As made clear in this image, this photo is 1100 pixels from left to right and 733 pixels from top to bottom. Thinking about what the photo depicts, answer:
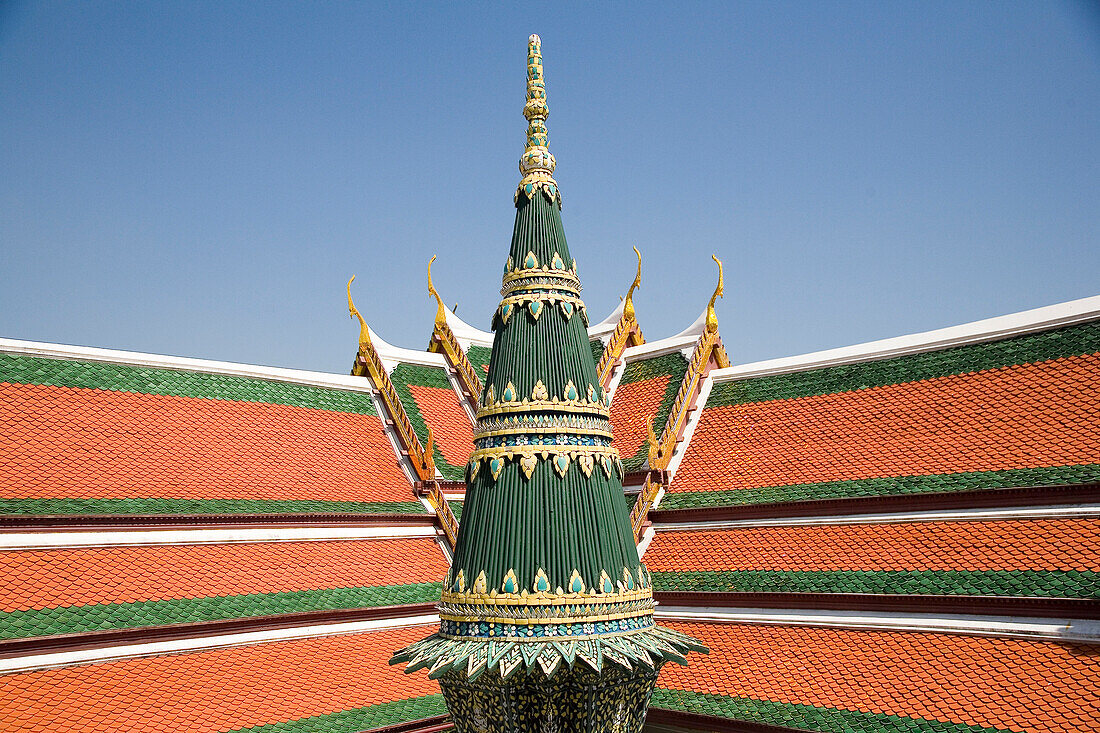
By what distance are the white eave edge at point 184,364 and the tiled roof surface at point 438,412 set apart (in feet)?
2.95

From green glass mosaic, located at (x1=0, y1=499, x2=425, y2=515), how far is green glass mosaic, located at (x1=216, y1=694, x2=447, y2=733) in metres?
3.63

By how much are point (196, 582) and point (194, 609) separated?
1.82 ft

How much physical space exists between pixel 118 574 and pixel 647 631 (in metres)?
7.83

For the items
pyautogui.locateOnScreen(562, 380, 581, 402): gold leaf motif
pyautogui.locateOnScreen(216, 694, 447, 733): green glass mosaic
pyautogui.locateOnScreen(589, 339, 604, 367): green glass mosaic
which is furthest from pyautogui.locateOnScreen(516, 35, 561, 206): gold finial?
pyautogui.locateOnScreen(589, 339, 604, 367): green glass mosaic

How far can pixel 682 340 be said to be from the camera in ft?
61.1

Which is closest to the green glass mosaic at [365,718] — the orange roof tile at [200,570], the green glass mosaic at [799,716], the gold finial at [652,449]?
the orange roof tile at [200,570]

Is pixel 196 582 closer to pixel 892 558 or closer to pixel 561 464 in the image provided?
pixel 561 464

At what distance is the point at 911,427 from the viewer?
14.8 metres

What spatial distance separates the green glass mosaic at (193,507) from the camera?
42.3 feet

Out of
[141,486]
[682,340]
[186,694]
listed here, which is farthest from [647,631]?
[682,340]

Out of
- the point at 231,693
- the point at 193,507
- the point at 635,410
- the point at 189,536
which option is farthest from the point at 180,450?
the point at 635,410

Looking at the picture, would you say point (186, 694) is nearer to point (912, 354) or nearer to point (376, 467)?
point (376, 467)

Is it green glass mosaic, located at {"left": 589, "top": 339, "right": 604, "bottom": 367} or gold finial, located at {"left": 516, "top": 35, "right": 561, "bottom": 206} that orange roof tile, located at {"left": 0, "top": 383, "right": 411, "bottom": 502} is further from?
gold finial, located at {"left": 516, "top": 35, "right": 561, "bottom": 206}

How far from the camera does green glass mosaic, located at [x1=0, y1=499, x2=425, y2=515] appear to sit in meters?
12.9
